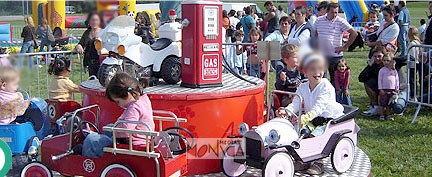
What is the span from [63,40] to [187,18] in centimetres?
1037

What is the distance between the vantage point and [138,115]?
13.6 feet

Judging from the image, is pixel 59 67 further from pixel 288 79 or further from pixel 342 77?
pixel 342 77

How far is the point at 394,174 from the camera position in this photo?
5.20 m

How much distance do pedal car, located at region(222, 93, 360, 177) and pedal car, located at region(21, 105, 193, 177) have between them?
18.7 inches

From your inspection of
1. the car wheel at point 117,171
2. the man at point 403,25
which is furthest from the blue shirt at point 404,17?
the car wheel at point 117,171

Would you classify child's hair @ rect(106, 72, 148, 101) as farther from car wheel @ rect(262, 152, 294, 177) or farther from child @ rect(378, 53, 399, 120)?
child @ rect(378, 53, 399, 120)

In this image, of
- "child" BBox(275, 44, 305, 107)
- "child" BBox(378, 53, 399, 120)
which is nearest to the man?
"child" BBox(378, 53, 399, 120)

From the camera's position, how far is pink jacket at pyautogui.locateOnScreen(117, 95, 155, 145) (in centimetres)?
416

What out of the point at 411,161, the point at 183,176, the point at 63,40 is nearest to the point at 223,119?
the point at 183,176

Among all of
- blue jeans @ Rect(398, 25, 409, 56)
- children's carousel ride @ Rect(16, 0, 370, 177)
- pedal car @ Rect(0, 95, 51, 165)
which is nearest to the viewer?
children's carousel ride @ Rect(16, 0, 370, 177)

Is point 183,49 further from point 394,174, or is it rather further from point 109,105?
point 394,174

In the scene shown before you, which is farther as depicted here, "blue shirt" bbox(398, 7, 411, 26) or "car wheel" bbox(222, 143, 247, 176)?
"blue shirt" bbox(398, 7, 411, 26)

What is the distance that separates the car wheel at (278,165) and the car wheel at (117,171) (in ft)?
3.33

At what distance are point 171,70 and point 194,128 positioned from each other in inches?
29.4
